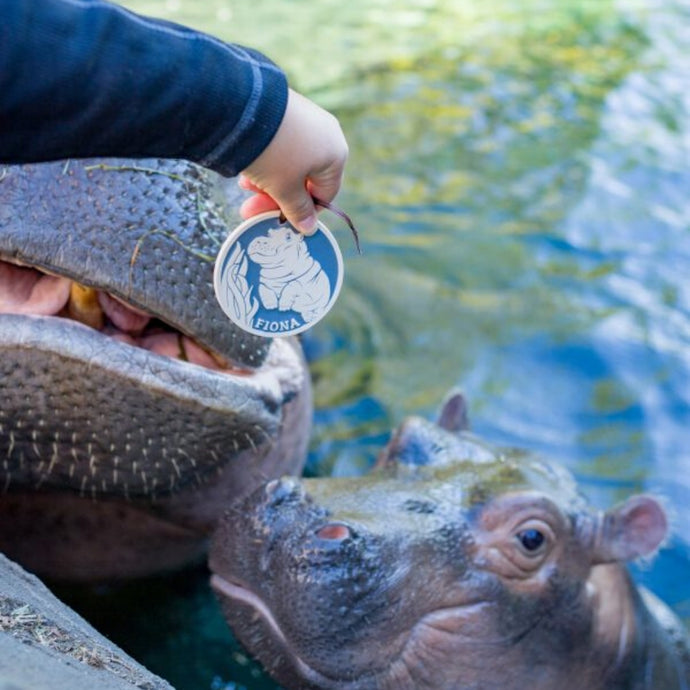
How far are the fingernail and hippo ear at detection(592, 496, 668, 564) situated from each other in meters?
1.56

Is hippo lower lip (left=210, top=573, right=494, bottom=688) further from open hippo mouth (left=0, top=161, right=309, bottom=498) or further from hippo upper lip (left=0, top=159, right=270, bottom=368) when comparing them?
hippo upper lip (left=0, top=159, right=270, bottom=368)

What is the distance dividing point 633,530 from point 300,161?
186 cm

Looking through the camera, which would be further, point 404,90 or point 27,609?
point 404,90

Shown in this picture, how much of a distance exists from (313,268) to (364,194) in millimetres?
4819

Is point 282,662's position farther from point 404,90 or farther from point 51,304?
point 404,90

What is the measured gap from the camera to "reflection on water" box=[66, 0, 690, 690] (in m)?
5.31

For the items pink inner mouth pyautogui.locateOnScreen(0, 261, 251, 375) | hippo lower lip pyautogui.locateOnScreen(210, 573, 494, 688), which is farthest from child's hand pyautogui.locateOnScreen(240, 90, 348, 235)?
hippo lower lip pyautogui.locateOnScreen(210, 573, 494, 688)

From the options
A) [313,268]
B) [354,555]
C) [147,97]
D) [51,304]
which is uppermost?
[147,97]

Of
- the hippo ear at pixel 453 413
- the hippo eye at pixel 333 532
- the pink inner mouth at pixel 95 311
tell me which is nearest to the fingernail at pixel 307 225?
the pink inner mouth at pixel 95 311

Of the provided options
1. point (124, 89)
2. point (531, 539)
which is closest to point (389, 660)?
point (531, 539)

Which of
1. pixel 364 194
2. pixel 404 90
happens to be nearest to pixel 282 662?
pixel 364 194

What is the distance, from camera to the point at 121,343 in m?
2.71

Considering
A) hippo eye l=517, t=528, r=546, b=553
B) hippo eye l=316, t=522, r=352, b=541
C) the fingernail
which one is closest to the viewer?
the fingernail

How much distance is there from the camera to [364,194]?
7258 millimetres
